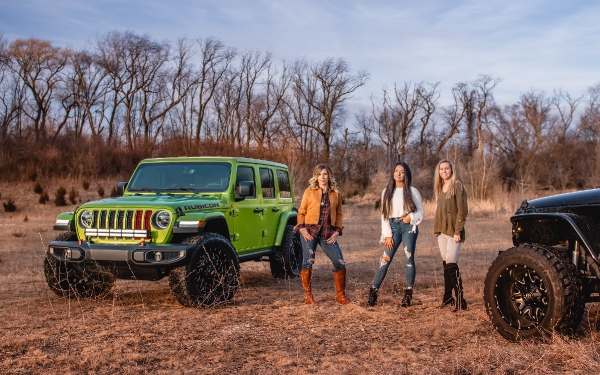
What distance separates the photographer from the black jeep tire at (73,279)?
24.8ft

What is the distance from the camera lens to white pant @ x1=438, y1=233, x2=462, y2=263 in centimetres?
704

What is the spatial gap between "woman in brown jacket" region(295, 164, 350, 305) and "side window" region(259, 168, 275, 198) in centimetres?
189

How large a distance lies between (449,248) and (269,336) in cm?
248

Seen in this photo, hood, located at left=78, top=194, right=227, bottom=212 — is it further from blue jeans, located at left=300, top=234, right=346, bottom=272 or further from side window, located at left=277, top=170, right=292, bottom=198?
side window, located at left=277, top=170, right=292, bottom=198

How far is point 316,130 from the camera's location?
48.0 metres

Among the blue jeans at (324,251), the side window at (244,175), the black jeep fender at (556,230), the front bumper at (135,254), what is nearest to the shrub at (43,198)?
the side window at (244,175)

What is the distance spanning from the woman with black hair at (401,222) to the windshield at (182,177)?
2.31 metres

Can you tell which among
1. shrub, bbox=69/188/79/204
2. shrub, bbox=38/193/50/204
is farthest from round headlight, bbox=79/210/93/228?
shrub, bbox=38/193/50/204

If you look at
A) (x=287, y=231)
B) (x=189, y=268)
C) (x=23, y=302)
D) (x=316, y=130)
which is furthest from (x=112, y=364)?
(x=316, y=130)

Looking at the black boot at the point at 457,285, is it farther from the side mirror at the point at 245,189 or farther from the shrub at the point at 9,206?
the shrub at the point at 9,206

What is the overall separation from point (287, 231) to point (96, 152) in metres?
23.5

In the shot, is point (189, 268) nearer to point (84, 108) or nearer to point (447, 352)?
point (447, 352)

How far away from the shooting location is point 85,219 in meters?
7.51

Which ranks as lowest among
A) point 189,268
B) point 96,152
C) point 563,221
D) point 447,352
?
point 447,352
